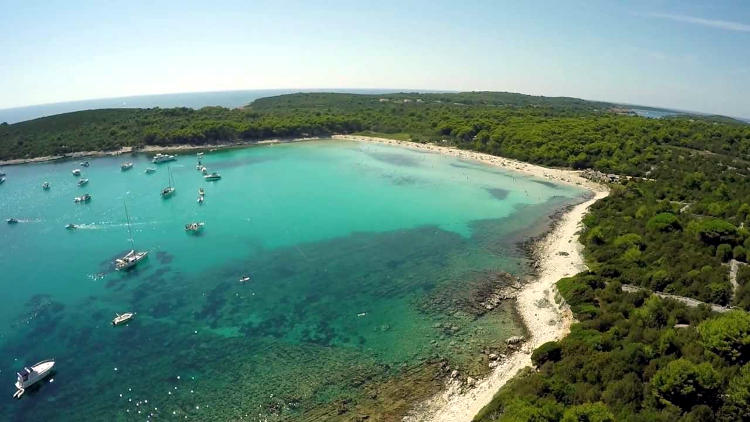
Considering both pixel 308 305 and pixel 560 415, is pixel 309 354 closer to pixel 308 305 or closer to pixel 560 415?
pixel 308 305

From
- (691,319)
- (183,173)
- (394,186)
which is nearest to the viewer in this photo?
(691,319)

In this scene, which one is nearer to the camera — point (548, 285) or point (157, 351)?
point (157, 351)

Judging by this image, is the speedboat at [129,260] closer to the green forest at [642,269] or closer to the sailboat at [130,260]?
the sailboat at [130,260]

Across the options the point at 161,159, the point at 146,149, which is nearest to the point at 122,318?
the point at 161,159

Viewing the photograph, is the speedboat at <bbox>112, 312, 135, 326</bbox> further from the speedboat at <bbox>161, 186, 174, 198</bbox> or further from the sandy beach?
the speedboat at <bbox>161, 186, 174, 198</bbox>

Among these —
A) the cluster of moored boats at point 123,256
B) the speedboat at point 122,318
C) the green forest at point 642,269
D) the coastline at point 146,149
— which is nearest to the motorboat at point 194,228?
the cluster of moored boats at point 123,256

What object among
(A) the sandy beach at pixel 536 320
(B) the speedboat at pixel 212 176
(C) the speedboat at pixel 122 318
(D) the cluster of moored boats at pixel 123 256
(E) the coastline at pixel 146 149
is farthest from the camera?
(E) the coastline at pixel 146 149

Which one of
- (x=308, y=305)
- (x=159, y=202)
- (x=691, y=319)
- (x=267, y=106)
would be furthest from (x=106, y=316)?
(x=267, y=106)
